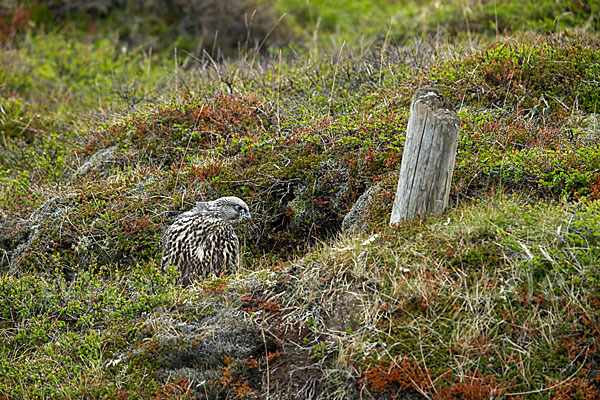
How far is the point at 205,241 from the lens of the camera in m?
6.63

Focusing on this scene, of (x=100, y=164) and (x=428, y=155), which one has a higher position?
(x=428, y=155)

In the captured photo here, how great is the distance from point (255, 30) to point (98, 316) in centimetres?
931

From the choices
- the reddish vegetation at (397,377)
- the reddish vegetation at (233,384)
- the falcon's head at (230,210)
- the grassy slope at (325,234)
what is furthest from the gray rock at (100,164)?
the reddish vegetation at (397,377)

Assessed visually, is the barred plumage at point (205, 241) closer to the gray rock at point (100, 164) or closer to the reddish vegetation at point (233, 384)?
the reddish vegetation at point (233, 384)

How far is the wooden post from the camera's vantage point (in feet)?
17.3

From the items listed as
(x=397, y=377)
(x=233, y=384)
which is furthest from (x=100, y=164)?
(x=397, y=377)

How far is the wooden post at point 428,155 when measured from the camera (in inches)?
208

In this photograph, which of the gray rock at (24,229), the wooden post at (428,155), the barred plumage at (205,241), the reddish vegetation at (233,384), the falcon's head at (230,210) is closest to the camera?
the reddish vegetation at (233,384)

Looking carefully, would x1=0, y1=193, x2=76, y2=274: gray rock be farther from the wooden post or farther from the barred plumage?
the wooden post

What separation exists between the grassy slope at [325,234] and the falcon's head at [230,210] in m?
0.55

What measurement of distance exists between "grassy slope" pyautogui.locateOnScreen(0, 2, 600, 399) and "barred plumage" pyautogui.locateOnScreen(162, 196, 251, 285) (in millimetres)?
306

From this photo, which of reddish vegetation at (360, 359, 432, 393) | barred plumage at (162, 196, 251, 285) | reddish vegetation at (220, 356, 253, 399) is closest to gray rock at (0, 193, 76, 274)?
barred plumage at (162, 196, 251, 285)

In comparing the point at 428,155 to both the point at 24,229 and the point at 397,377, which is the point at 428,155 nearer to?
the point at 397,377

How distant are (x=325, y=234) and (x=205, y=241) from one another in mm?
1340
